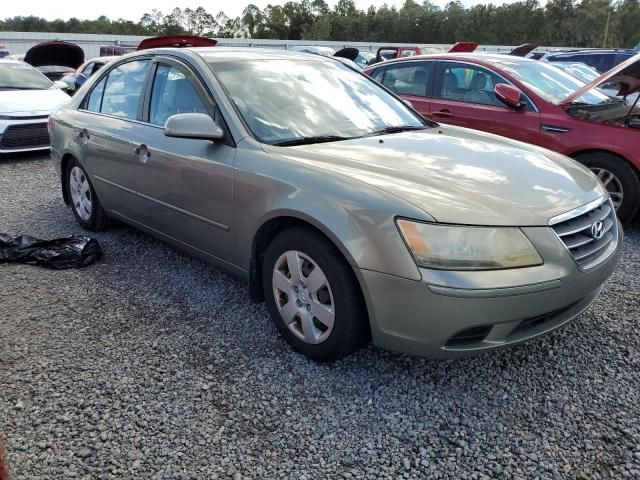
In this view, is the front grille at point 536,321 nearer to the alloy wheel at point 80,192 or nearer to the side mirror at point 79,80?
the alloy wheel at point 80,192

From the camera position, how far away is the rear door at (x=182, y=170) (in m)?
3.03

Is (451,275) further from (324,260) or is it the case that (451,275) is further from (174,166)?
(174,166)

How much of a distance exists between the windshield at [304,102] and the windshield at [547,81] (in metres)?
2.31

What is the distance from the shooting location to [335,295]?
7.98ft

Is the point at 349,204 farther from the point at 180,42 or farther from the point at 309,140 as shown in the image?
the point at 180,42

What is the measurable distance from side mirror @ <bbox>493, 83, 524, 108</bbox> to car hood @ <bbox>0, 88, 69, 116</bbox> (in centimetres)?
648

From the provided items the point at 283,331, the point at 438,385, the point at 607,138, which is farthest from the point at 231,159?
the point at 607,138

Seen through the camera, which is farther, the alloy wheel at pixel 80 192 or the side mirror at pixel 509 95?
the side mirror at pixel 509 95

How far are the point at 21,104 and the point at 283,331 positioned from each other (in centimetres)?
702

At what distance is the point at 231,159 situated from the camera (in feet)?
9.57

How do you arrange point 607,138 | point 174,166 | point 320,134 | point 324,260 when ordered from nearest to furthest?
1. point 324,260
2. point 320,134
3. point 174,166
4. point 607,138

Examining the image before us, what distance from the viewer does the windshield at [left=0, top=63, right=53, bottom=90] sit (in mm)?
8532

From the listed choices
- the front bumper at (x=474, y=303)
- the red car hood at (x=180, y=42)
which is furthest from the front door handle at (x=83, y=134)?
the front bumper at (x=474, y=303)

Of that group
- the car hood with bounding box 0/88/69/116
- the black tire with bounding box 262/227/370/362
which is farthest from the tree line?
the black tire with bounding box 262/227/370/362
